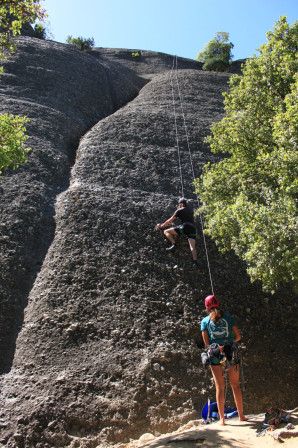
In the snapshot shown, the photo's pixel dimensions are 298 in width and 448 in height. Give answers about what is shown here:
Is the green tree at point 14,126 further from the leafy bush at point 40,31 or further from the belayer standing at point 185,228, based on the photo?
the leafy bush at point 40,31

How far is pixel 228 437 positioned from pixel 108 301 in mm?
4783

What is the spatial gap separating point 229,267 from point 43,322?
576 centimetres

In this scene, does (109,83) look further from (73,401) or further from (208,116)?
(73,401)

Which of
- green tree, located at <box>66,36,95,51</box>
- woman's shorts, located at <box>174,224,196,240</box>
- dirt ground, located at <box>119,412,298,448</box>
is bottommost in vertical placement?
dirt ground, located at <box>119,412,298,448</box>

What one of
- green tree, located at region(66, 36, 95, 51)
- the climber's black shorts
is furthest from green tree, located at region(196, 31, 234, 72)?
the climber's black shorts

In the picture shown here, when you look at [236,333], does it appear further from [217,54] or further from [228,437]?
[217,54]

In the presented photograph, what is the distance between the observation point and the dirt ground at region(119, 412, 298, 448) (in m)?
5.24

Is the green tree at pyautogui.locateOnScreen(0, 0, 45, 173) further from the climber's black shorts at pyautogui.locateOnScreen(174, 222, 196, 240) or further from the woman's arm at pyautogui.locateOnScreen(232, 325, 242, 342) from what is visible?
the woman's arm at pyautogui.locateOnScreen(232, 325, 242, 342)

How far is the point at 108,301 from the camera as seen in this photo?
955cm

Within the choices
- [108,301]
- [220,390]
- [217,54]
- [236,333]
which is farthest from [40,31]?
[220,390]

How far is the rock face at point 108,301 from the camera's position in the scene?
290 inches

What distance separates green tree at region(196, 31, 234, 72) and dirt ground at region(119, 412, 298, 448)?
4600cm

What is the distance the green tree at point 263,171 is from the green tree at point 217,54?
36103mm

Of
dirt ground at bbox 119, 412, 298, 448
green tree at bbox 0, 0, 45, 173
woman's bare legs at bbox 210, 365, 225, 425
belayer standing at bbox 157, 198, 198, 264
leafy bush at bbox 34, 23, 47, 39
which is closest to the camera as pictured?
dirt ground at bbox 119, 412, 298, 448
